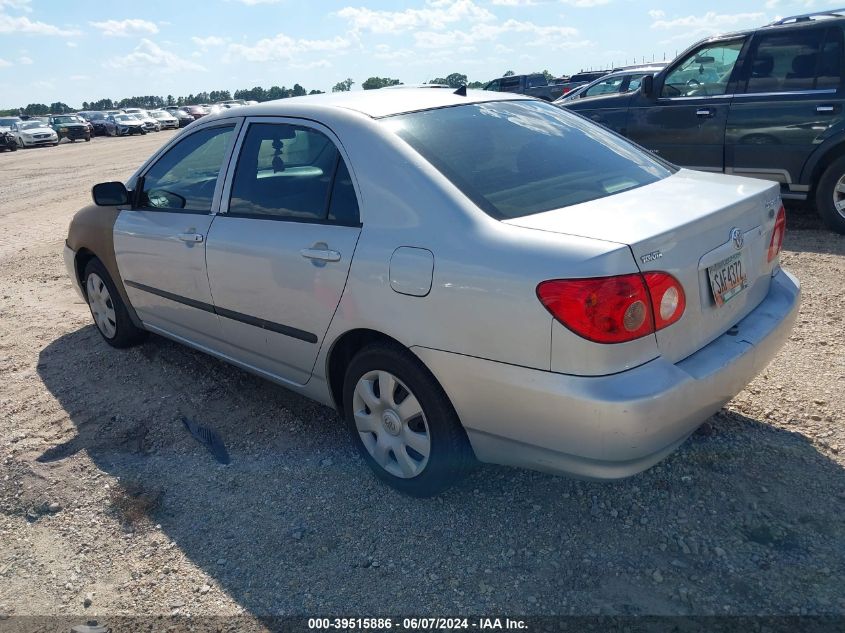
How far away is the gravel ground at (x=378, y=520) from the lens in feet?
8.40

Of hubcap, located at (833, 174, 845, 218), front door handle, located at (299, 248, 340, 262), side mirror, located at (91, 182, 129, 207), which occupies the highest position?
side mirror, located at (91, 182, 129, 207)

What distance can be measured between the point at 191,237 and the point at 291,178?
0.80m

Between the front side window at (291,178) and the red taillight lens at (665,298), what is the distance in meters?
1.30

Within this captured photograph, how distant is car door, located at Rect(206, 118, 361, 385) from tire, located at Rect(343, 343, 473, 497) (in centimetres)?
30

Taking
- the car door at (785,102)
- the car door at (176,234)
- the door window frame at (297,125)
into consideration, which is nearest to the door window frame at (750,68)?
the car door at (785,102)

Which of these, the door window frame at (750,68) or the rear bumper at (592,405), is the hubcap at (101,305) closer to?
the rear bumper at (592,405)

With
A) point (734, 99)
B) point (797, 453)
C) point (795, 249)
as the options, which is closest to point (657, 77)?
point (734, 99)

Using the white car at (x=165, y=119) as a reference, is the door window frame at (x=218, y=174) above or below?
above

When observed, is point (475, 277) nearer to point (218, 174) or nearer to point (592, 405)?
point (592, 405)

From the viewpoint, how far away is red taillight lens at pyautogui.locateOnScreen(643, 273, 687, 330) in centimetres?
240

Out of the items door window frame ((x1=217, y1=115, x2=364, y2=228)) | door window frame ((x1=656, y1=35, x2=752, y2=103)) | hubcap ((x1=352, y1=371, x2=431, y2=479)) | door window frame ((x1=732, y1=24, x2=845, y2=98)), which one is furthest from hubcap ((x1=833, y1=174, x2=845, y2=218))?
hubcap ((x1=352, y1=371, x2=431, y2=479))

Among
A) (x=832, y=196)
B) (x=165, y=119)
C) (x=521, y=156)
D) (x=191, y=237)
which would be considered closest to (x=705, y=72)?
(x=832, y=196)

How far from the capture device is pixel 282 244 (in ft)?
10.9

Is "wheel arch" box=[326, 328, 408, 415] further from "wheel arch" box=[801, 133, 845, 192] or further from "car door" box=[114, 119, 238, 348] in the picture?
"wheel arch" box=[801, 133, 845, 192]
